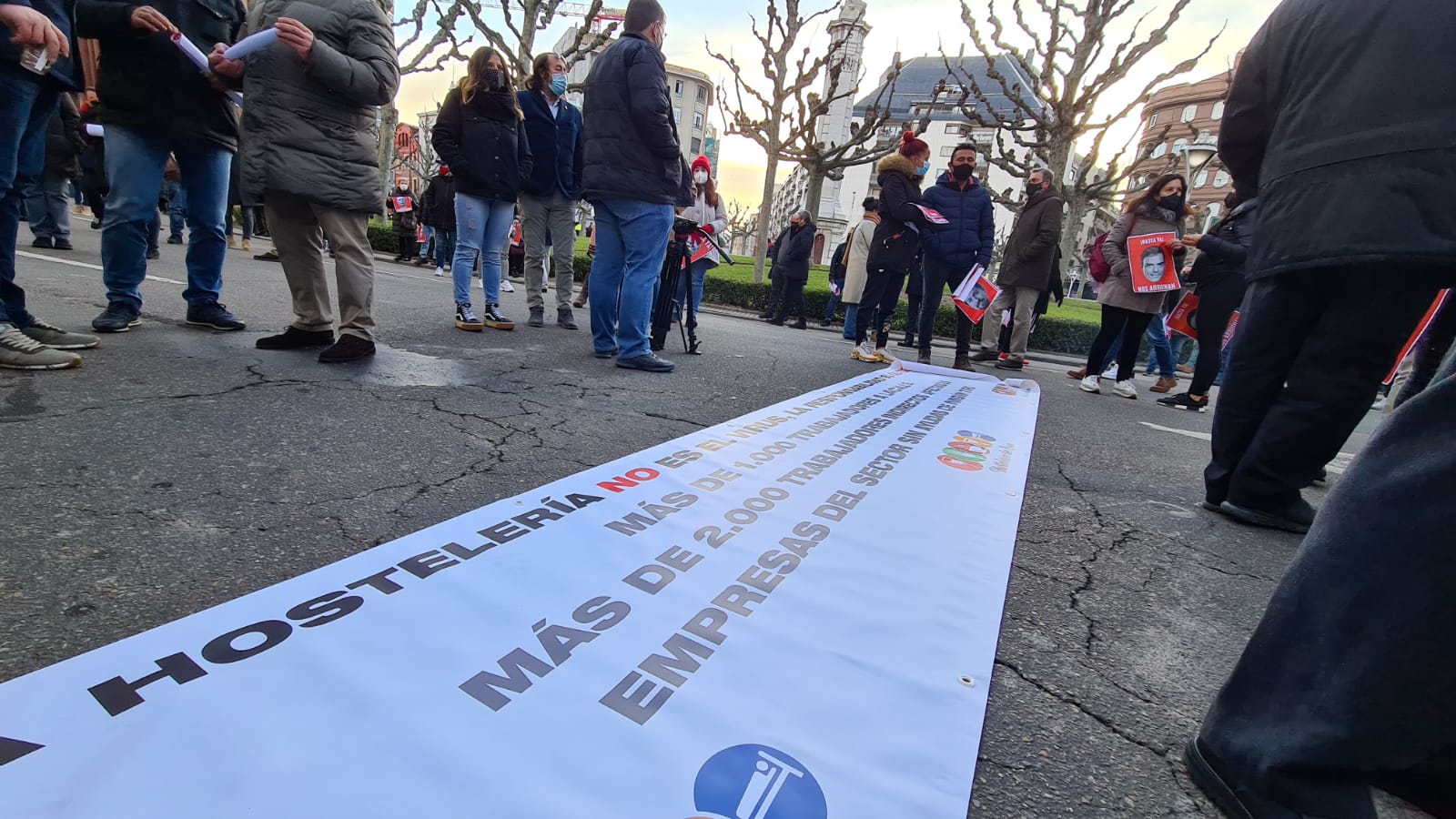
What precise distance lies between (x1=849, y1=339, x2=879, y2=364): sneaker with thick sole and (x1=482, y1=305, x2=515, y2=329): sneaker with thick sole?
309 cm

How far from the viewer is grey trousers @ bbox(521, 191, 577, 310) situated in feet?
17.0

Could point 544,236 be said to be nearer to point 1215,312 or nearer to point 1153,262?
point 1153,262

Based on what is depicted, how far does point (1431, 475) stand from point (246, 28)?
4.32 metres

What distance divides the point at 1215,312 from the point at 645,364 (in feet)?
13.7

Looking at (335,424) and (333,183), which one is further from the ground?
(333,183)

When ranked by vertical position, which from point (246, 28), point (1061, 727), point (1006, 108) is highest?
point (1006, 108)

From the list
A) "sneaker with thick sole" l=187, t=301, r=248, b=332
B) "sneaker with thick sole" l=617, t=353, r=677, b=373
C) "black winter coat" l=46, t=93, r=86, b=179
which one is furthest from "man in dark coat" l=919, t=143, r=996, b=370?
"black winter coat" l=46, t=93, r=86, b=179

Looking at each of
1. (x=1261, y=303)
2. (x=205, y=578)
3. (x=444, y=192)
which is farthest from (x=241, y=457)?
A: (x=444, y=192)

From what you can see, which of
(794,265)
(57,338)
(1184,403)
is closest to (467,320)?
(57,338)

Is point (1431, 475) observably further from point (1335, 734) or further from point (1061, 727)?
point (1061, 727)

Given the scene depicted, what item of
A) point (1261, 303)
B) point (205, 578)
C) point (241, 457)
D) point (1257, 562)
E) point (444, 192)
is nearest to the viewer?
point (205, 578)

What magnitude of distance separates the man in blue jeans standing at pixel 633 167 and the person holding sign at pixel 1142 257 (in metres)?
3.56

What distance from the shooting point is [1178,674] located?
139 cm

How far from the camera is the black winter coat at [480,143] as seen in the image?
4.40m
